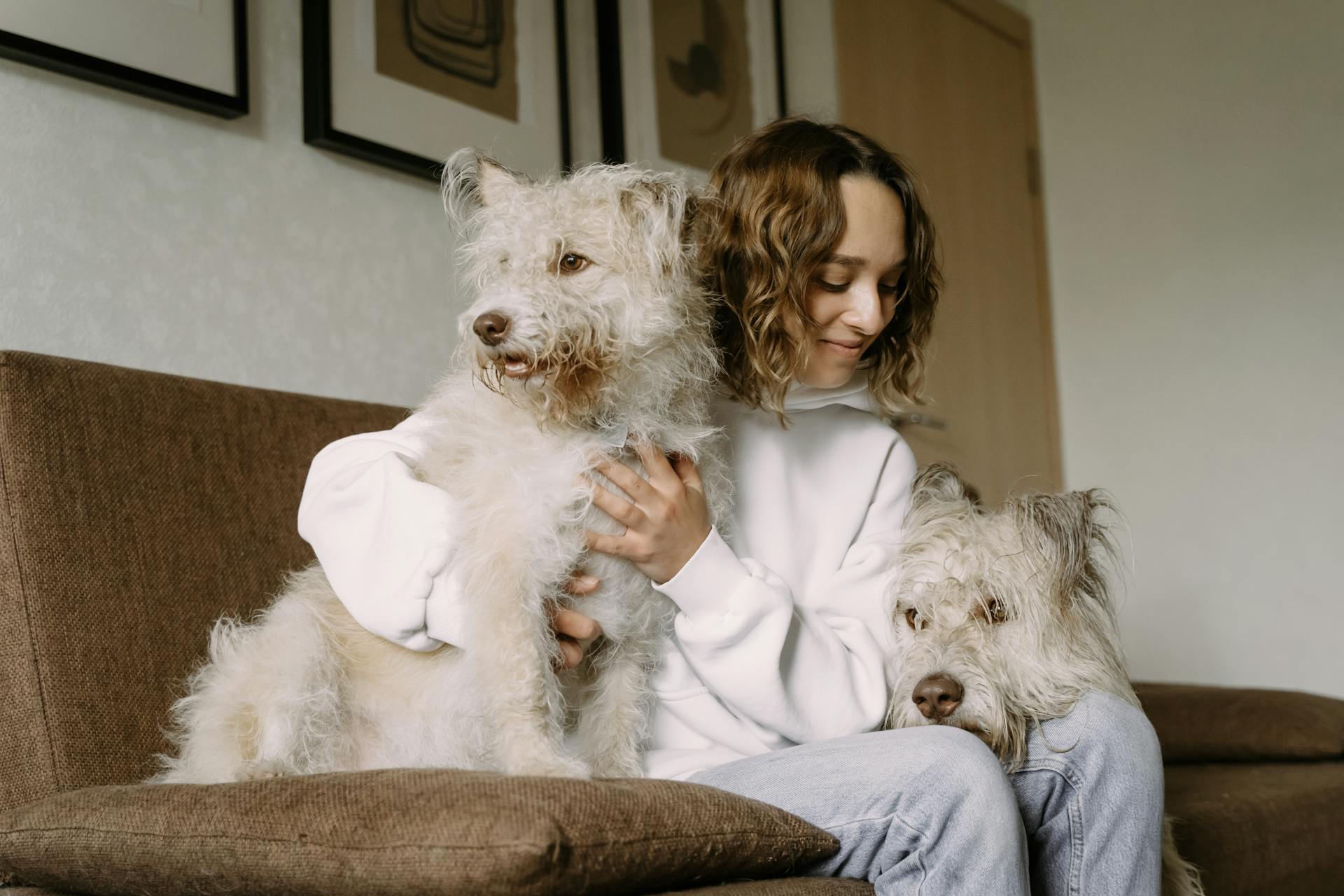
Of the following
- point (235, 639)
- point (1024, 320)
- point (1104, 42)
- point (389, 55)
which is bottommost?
point (235, 639)

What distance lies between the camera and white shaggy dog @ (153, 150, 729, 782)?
1472mm

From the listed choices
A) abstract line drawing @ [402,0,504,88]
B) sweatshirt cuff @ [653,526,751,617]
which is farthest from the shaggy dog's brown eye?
abstract line drawing @ [402,0,504,88]

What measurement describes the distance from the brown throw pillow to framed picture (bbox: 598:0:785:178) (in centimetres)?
238

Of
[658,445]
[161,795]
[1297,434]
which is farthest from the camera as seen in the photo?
[1297,434]

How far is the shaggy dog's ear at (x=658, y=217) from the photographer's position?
156 centimetres

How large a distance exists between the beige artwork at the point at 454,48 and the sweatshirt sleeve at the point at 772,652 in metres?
1.73

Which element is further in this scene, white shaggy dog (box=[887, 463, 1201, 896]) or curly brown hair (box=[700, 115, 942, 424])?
curly brown hair (box=[700, 115, 942, 424])

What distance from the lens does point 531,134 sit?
10.3 feet

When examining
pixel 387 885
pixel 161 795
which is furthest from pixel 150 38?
pixel 387 885

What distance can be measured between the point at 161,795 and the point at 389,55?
2.03 m

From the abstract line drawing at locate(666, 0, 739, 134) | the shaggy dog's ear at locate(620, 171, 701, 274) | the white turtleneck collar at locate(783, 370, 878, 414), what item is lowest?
the white turtleneck collar at locate(783, 370, 878, 414)

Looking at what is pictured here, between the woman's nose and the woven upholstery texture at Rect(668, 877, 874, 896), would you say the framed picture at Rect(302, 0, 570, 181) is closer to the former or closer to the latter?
the woman's nose

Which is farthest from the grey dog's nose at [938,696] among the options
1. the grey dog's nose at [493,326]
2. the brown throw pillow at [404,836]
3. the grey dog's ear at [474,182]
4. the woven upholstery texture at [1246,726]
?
the woven upholstery texture at [1246,726]

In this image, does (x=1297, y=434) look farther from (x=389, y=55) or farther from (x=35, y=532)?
(x=35, y=532)
